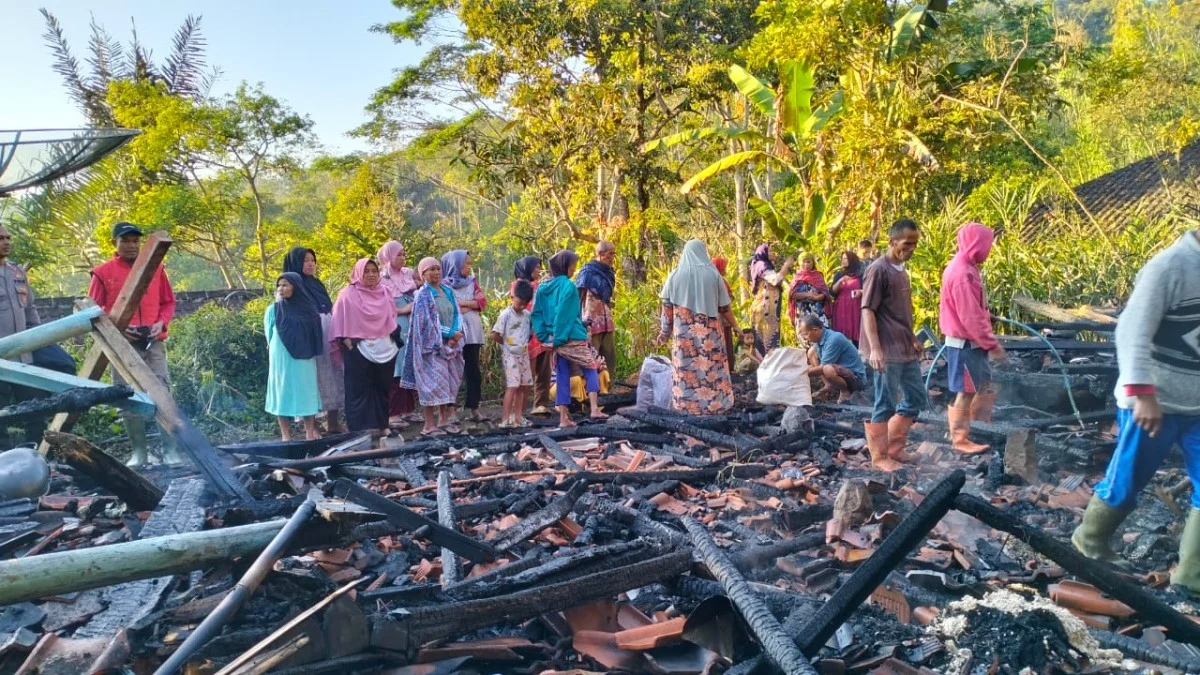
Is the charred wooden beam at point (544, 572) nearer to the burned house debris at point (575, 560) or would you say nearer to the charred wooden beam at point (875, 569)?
the burned house debris at point (575, 560)

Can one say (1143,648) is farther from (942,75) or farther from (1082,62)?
(1082,62)

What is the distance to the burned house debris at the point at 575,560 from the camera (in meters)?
3.21

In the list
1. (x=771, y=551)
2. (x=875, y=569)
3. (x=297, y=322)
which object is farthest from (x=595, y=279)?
(x=875, y=569)

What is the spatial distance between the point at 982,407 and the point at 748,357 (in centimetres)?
454

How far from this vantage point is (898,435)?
21.2 feet

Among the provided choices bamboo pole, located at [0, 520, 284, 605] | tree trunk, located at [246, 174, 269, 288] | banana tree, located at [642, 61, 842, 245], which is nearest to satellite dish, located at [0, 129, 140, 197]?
bamboo pole, located at [0, 520, 284, 605]

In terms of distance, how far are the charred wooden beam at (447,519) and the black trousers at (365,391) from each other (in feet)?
7.18

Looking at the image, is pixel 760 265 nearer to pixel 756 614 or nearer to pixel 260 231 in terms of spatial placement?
pixel 756 614

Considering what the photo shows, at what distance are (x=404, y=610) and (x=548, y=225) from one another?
16.8 m

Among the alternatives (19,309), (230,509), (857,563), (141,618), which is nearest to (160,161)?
(19,309)

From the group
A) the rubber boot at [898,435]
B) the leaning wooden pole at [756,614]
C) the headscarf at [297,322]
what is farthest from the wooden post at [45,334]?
the rubber boot at [898,435]

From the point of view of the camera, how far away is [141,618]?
11.3ft

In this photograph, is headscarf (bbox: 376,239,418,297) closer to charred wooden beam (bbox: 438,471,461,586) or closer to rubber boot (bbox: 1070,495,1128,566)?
charred wooden beam (bbox: 438,471,461,586)

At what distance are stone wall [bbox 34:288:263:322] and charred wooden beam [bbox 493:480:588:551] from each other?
10.7m
